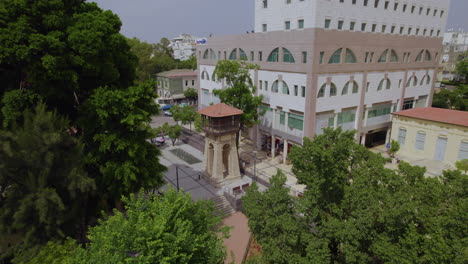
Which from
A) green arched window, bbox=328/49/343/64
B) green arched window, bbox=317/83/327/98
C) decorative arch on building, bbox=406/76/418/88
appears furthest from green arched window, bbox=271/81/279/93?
decorative arch on building, bbox=406/76/418/88

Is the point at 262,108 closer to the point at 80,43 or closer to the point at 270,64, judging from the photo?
the point at 270,64

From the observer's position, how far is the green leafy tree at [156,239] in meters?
8.63

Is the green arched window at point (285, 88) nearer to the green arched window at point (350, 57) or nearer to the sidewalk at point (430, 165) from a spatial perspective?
the green arched window at point (350, 57)

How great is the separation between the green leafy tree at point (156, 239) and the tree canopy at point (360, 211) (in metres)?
3.21

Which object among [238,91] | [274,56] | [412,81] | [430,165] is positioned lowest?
[430,165]

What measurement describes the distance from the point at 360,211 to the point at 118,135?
12051mm

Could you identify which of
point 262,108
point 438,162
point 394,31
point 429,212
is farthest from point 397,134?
point 429,212

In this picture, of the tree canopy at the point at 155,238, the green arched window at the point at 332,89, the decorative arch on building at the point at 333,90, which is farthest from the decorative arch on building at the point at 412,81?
the tree canopy at the point at 155,238

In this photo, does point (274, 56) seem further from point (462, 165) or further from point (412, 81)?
point (462, 165)

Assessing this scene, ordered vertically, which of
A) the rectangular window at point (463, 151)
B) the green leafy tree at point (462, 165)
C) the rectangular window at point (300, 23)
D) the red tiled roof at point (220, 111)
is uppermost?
the rectangular window at point (300, 23)

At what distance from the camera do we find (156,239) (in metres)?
8.97

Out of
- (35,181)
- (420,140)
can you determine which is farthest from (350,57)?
(35,181)

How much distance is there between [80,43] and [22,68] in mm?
3002

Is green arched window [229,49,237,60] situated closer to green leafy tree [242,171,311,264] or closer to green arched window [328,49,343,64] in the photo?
green arched window [328,49,343,64]
